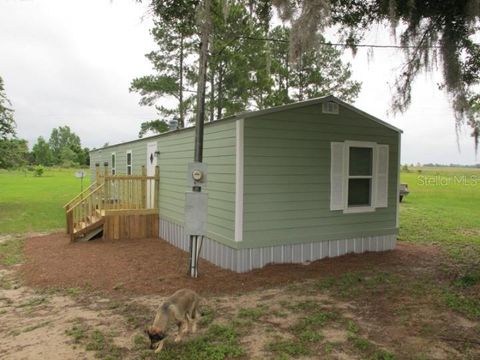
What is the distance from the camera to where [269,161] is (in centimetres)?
607

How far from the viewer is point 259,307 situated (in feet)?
14.4

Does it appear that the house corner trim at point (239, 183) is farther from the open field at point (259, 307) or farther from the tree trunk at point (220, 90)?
the tree trunk at point (220, 90)

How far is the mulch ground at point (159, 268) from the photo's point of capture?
5.41 metres

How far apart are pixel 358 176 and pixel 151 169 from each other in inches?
220

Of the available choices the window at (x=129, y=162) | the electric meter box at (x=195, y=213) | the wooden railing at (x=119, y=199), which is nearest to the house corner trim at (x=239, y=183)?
the electric meter box at (x=195, y=213)

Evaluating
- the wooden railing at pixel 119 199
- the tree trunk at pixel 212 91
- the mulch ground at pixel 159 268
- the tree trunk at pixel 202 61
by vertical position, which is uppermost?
the tree trunk at pixel 212 91

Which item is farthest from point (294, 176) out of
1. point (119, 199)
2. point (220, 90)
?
point (220, 90)

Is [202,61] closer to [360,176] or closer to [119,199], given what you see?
[360,176]

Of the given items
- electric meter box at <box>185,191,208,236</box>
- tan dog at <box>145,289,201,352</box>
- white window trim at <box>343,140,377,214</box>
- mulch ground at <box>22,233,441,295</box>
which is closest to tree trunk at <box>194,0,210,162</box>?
electric meter box at <box>185,191,208,236</box>

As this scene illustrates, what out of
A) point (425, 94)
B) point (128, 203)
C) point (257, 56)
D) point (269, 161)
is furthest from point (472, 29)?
point (257, 56)

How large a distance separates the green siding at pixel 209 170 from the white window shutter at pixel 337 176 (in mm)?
1861

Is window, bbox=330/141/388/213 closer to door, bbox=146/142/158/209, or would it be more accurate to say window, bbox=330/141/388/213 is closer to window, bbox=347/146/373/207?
window, bbox=347/146/373/207

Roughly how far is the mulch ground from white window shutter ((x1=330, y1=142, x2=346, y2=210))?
100 cm

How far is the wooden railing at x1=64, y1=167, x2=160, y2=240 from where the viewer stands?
8867 mm
